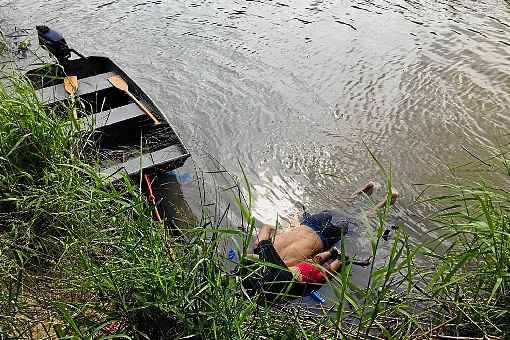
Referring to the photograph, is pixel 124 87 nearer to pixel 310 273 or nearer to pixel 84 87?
pixel 84 87

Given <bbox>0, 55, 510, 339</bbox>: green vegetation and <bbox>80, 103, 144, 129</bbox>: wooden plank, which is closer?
<bbox>0, 55, 510, 339</bbox>: green vegetation

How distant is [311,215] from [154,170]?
1.93m

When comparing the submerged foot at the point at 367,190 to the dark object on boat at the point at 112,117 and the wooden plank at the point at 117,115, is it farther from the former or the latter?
the wooden plank at the point at 117,115

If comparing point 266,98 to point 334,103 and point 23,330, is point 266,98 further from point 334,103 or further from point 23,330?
point 23,330

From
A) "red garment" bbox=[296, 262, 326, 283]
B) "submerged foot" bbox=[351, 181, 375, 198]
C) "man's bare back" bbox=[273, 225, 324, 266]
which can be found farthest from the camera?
"submerged foot" bbox=[351, 181, 375, 198]

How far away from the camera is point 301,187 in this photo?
6395 mm

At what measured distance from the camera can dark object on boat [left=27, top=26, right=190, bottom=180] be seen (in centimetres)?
522

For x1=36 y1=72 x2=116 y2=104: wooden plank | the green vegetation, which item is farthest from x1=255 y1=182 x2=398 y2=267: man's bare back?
x1=36 y1=72 x2=116 y2=104: wooden plank

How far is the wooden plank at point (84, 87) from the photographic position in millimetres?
6230

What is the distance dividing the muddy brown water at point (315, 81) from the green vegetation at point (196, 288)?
2.34m

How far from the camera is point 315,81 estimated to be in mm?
8430

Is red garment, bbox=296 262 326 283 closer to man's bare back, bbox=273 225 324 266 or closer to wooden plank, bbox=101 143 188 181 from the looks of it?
man's bare back, bbox=273 225 324 266

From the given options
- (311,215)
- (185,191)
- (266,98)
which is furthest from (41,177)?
(266,98)

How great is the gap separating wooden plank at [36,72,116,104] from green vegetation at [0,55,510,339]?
3067mm
